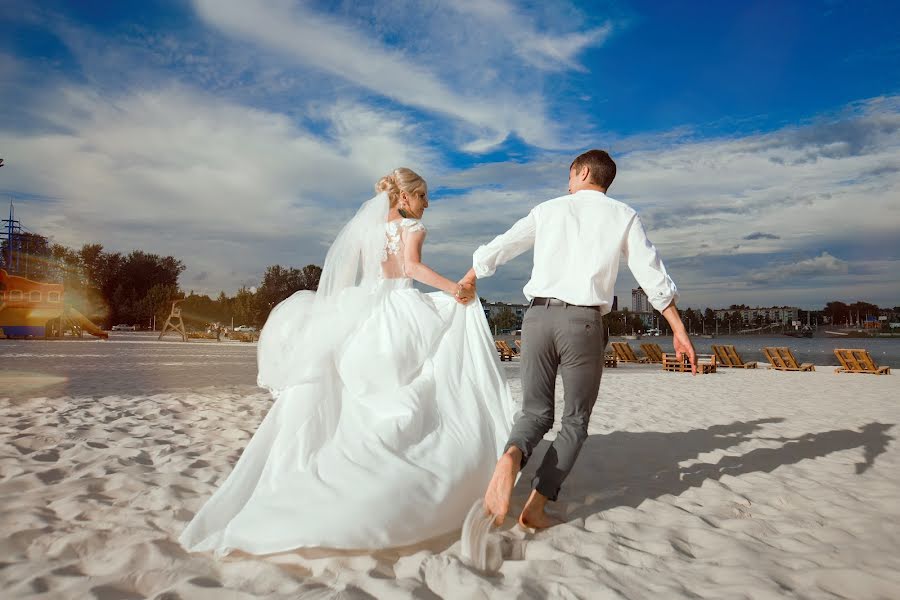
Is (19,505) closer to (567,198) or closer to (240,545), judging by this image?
(240,545)

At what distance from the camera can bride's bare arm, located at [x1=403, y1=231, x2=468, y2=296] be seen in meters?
3.92

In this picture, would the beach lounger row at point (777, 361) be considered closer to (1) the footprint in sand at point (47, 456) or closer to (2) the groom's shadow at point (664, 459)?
(2) the groom's shadow at point (664, 459)

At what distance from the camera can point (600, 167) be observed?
3533 millimetres

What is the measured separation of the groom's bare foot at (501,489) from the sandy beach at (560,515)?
247 mm

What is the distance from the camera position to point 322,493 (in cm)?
301

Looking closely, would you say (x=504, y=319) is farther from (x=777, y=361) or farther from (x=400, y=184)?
(x=400, y=184)

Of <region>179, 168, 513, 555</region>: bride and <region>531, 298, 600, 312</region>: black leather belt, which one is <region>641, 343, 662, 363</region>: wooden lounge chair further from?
<region>531, 298, 600, 312</region>: black leather belt

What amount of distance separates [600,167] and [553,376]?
50.7 inches

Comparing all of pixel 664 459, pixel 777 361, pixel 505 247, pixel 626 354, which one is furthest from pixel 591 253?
pixel 626 354

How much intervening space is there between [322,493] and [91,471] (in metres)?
2.66

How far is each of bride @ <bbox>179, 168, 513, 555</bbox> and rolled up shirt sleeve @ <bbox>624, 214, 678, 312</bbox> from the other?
108 centimetres

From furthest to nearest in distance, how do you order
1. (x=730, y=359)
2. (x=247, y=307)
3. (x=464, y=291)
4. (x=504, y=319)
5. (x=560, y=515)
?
(x=504, y=319) → (x=247, y=307) → (x=730, y=359) → (x=464, y=291) → (x=560, y=515)

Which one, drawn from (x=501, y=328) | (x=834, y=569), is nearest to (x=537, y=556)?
(x=834, y=569)

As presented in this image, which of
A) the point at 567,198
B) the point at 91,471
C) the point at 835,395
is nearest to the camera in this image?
the point at 567,198
